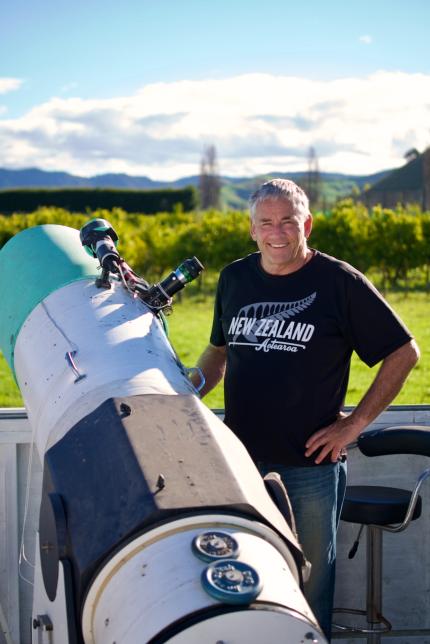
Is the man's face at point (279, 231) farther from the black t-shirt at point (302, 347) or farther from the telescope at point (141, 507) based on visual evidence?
the telescope at point (141, 507)

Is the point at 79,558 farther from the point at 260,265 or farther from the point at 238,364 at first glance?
the point at 260,265

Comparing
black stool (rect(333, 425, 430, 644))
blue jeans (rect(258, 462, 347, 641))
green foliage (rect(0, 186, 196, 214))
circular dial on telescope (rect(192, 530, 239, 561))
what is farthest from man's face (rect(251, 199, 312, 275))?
green foliage (rect(0, 186, 196, 214))

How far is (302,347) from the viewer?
9.93 feet

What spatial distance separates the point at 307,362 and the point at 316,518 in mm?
529

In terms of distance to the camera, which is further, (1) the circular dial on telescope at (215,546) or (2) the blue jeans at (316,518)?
(2) the blue jeans at (316,518)

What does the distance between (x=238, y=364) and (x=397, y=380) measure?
0.55 m

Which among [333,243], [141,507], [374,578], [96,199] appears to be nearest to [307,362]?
[374,578]

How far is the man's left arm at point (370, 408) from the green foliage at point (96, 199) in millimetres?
61995

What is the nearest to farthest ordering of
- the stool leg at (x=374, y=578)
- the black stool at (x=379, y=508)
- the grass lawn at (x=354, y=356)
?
the black stool at (x=379, y=508), the stool leg at (x=374, y=578), the grass lawn at (x=354, y=356)

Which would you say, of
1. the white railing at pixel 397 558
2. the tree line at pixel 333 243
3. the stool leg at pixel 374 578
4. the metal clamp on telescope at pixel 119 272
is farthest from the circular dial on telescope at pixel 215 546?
the tree line at pixel 333 243

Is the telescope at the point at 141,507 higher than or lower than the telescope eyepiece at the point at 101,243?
lower

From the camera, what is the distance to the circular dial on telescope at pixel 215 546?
178 cm

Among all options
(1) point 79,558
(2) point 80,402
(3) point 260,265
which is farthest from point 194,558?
(3) point 260,265

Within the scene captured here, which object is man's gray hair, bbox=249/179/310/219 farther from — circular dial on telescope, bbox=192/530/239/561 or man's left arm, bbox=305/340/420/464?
circular dial on telescope, bbox=192/530/239/561
